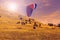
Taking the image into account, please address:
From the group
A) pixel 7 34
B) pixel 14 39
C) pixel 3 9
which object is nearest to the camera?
pixel 14 39

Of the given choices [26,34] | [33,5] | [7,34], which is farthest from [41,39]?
[33,5]

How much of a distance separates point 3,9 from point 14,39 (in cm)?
6305

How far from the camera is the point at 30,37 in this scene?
83.1ft

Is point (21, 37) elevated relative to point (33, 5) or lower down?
lower down

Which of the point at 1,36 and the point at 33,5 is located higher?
the point at 33,5

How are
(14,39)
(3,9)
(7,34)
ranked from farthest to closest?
(3,9) < (7,34) < (14,39)

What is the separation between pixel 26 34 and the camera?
1058 inches

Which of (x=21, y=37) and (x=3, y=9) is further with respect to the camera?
(x=3, y=9)

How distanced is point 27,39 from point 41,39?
2.28 m

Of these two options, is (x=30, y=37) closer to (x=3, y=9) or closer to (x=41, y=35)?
(x=41, y=35)

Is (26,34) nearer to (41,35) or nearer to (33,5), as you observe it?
(41,35)

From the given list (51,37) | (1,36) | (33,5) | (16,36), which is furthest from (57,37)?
(33,5)

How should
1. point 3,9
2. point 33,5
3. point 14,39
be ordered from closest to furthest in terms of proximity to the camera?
point 14,39 → point 33,5 → point 3,9

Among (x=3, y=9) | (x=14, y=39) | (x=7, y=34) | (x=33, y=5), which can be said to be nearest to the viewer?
(x=14, y=39)
